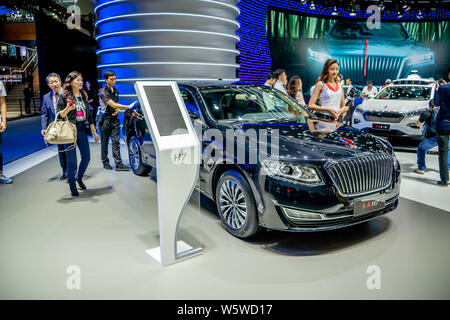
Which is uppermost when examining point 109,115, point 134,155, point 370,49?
point 370,49

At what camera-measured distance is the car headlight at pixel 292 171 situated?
9.65 feet

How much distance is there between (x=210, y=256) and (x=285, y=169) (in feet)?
3.34

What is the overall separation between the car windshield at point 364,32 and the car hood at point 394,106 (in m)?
12.4

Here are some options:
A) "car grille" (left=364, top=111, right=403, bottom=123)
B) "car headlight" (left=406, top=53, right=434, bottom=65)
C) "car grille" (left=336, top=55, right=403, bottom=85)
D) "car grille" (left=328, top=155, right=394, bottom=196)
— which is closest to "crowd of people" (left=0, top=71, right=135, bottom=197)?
"car grille" (left=328, top=155, right=394, bottom=196)

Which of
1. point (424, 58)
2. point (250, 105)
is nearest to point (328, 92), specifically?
point (250, 105)

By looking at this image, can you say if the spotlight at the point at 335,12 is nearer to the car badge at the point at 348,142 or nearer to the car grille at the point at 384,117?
the car grille at the point at 384,117

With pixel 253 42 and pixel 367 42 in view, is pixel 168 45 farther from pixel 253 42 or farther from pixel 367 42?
pixel 367 42

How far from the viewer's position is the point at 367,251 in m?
3.21

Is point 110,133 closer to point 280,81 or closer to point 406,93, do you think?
point 280,81

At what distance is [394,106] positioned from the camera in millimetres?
7988

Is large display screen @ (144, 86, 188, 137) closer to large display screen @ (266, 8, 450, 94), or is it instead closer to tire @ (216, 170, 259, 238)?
tire @ (216, 170, 259, 238)

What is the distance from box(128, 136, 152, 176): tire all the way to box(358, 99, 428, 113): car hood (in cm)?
534
